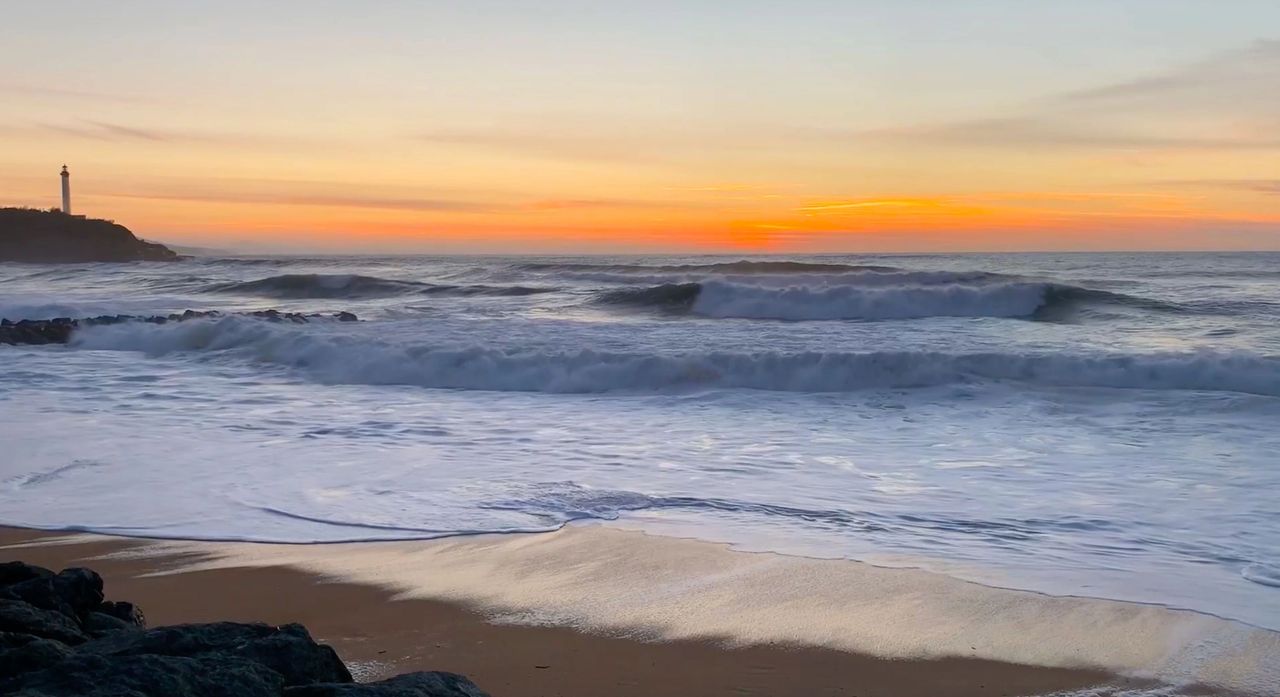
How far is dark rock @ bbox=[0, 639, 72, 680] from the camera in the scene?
205cm

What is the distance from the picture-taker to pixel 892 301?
20.5 metres

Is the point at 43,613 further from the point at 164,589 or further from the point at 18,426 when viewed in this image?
the point at 18,426

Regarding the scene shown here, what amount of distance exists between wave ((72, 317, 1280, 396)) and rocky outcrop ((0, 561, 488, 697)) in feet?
25.2

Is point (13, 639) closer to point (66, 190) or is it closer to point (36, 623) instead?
point (36, 623)

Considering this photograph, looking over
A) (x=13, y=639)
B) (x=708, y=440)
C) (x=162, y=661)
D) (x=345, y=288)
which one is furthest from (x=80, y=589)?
(x=345, y=288)

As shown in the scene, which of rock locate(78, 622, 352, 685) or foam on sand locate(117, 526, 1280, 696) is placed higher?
rock locate(78, 622, 352, 685)

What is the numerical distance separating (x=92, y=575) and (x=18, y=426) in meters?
5.28

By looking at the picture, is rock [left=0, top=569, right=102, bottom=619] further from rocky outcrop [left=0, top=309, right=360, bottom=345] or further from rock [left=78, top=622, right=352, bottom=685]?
rocky outcrop [left=0, top=309, right=360, bottom=345]

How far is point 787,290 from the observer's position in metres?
21.4

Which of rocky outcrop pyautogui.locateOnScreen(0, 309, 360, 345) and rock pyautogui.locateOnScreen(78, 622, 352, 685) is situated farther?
rocky outcrop pyautogui.locateOnScreen(0, 309, 360, 345)

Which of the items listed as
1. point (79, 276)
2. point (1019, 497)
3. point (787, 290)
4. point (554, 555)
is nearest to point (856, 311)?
point (787, 290)

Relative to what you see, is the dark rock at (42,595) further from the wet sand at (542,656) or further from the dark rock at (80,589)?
the wet sand at (542,656)

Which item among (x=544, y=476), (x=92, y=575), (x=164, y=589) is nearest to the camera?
(x=92, y=575)

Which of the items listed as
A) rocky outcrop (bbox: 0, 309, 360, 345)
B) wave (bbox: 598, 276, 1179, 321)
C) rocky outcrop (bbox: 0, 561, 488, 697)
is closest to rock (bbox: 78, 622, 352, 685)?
rocky outcrop (bbox: 0, 561, 488, 697)
